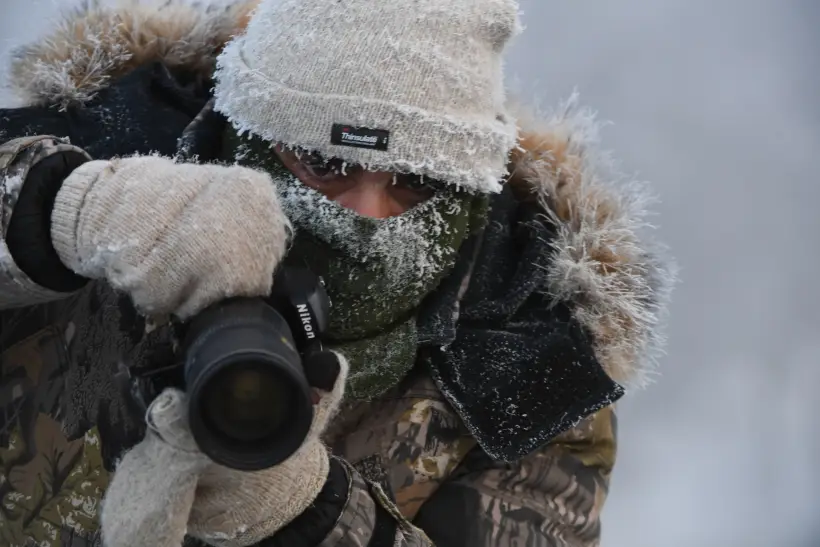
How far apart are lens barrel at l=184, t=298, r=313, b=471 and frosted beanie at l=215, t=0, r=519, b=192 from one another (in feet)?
1.19

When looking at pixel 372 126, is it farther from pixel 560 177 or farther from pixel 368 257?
pixel 560 177

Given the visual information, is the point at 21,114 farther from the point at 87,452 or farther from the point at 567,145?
the point at 567,145

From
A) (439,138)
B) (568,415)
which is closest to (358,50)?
(439,138)

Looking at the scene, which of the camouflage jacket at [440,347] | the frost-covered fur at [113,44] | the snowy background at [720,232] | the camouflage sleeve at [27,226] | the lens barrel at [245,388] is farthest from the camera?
the snowy background at [720,232]

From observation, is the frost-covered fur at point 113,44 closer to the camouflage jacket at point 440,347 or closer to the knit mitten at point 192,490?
the camouflage jacket at point 440,347

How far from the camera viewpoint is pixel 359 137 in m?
0.92

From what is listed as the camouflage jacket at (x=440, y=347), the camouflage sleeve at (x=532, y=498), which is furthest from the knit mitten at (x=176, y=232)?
the camouflage sleeve at (x=532, y=498)

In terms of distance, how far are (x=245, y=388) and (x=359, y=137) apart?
419 mm

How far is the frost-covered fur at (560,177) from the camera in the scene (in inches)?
40.8

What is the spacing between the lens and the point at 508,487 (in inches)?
40.2

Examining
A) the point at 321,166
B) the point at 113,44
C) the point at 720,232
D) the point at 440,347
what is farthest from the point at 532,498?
the point at 720,232

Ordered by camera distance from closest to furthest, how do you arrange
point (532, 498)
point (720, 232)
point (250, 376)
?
point (250, 376)
point (532, 498)
point (720, 232)

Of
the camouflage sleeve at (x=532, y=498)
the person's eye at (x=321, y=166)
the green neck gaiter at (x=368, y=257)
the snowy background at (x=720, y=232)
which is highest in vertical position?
the person's eye at (x=321, y=166)

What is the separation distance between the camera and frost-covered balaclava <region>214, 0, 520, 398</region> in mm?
929
